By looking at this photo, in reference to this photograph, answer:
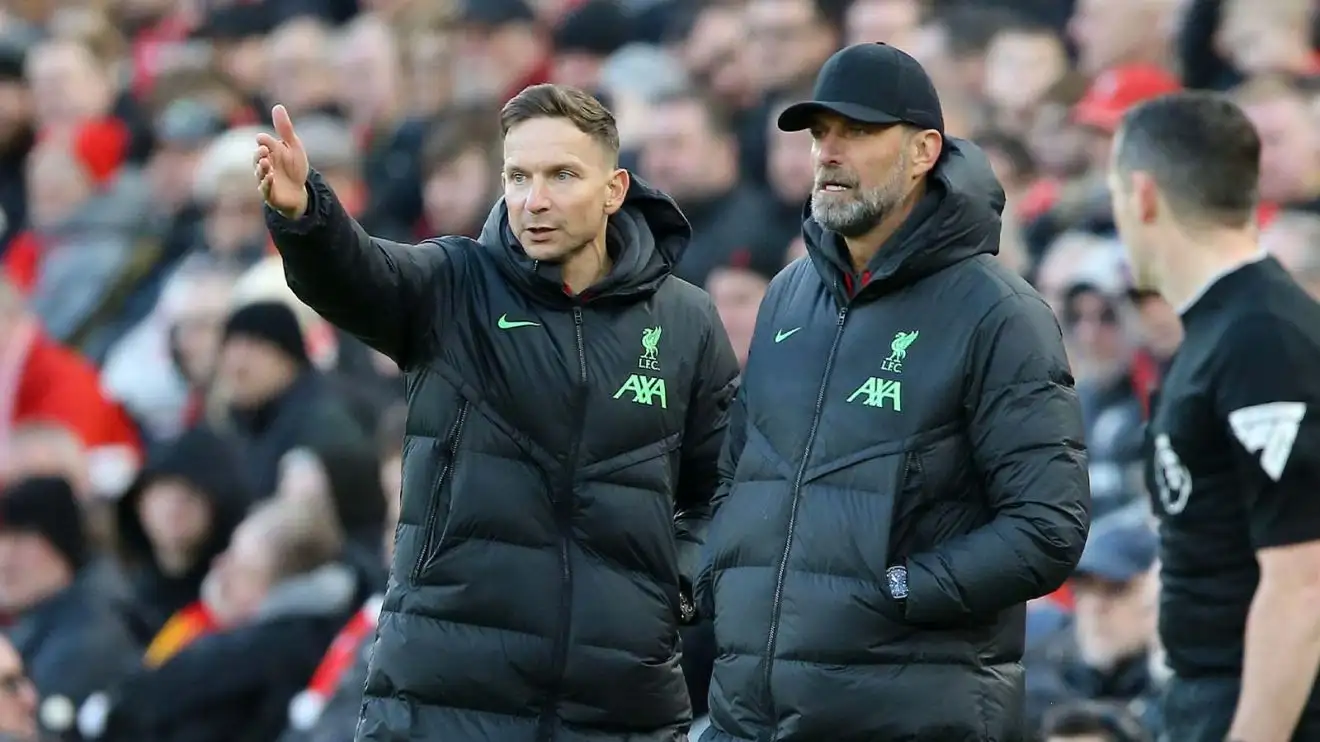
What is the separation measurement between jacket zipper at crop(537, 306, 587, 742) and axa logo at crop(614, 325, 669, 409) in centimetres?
11

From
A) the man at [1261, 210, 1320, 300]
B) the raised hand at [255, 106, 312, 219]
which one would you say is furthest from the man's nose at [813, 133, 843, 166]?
the man at [1261, 210, 1320, 300]

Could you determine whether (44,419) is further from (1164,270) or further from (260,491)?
(1164,270)

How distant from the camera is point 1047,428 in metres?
5.35

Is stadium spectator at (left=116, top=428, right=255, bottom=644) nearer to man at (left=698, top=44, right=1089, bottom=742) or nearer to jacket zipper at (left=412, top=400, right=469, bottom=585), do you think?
jacket zipper at (left=412, top=400, right=469, bottom=585)

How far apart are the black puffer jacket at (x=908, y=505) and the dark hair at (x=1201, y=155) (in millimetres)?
885

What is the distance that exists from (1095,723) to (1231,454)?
137 cm

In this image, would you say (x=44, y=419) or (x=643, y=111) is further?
(x=643, y=111)

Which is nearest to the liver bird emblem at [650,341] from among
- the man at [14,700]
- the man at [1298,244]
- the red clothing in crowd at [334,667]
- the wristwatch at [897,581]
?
the wristwatch at [897,581]

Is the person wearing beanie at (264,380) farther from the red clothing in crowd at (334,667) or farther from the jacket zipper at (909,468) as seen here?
the jacket zipper at (909,468)

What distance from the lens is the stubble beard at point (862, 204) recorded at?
5566mm

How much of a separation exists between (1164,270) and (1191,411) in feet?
1.30

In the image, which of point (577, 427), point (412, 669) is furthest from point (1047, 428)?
point (412, 669)

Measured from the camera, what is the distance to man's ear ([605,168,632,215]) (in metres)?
5.91

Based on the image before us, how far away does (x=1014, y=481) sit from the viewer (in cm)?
532
